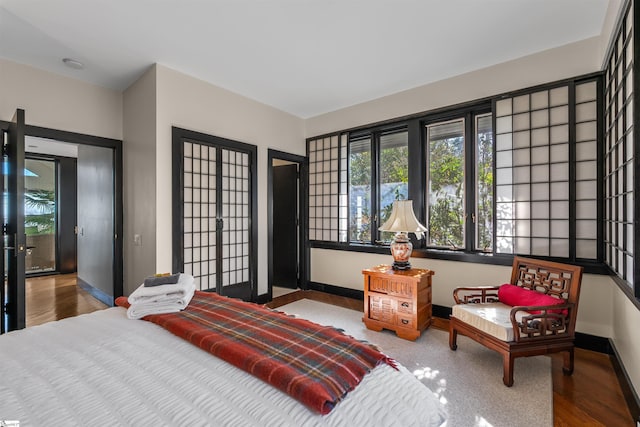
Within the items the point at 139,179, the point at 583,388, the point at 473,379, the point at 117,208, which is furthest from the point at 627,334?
the point at 117,208

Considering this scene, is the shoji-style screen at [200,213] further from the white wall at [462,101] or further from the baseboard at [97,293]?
the white wall at [462,101]

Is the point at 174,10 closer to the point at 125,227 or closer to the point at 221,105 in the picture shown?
the point at 221,105

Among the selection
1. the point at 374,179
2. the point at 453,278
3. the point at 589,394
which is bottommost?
the point at 589,394

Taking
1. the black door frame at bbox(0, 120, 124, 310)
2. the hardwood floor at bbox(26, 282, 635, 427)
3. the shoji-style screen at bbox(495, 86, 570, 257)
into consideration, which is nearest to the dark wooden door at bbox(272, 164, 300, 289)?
the hardwood floor at bbox(26, 282, 635, 427)

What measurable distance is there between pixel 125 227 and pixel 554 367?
453 centimetres

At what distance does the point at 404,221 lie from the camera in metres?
3.12

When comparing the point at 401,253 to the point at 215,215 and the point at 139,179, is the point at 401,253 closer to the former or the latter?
the point at 215,215

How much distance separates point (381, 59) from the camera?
2992 mm

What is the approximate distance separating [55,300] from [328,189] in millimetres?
4256

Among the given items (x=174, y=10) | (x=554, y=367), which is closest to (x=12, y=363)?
(x=174, y=10)

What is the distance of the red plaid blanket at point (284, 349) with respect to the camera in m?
0.94

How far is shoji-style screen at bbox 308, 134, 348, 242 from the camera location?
173 inches

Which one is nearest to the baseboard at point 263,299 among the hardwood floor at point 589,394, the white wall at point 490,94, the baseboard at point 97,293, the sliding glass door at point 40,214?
the white wall at point 490,94

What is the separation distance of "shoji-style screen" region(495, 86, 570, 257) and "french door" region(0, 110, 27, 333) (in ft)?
14.6
